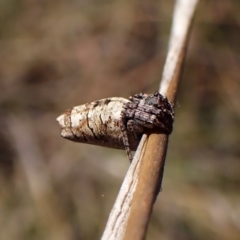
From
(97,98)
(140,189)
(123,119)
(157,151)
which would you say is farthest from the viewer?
(97,98)

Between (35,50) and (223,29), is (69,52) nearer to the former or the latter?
(35,50)

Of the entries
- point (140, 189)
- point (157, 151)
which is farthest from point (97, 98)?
point (140, 189)

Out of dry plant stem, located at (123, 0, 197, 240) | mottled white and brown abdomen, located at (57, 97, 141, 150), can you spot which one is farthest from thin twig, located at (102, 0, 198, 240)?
mottled white and brown abdomen, located at (57, 97, 141, 150)

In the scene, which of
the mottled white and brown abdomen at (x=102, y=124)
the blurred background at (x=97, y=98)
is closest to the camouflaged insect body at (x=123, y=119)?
the mottled white and brown abdomen at (x=102, y=124)

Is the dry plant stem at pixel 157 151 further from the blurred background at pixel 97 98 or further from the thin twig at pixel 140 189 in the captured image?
the blurred background at pixel 97 98

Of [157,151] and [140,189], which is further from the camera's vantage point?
[157,151]

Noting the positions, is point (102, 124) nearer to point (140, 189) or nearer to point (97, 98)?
point (140, 189)
